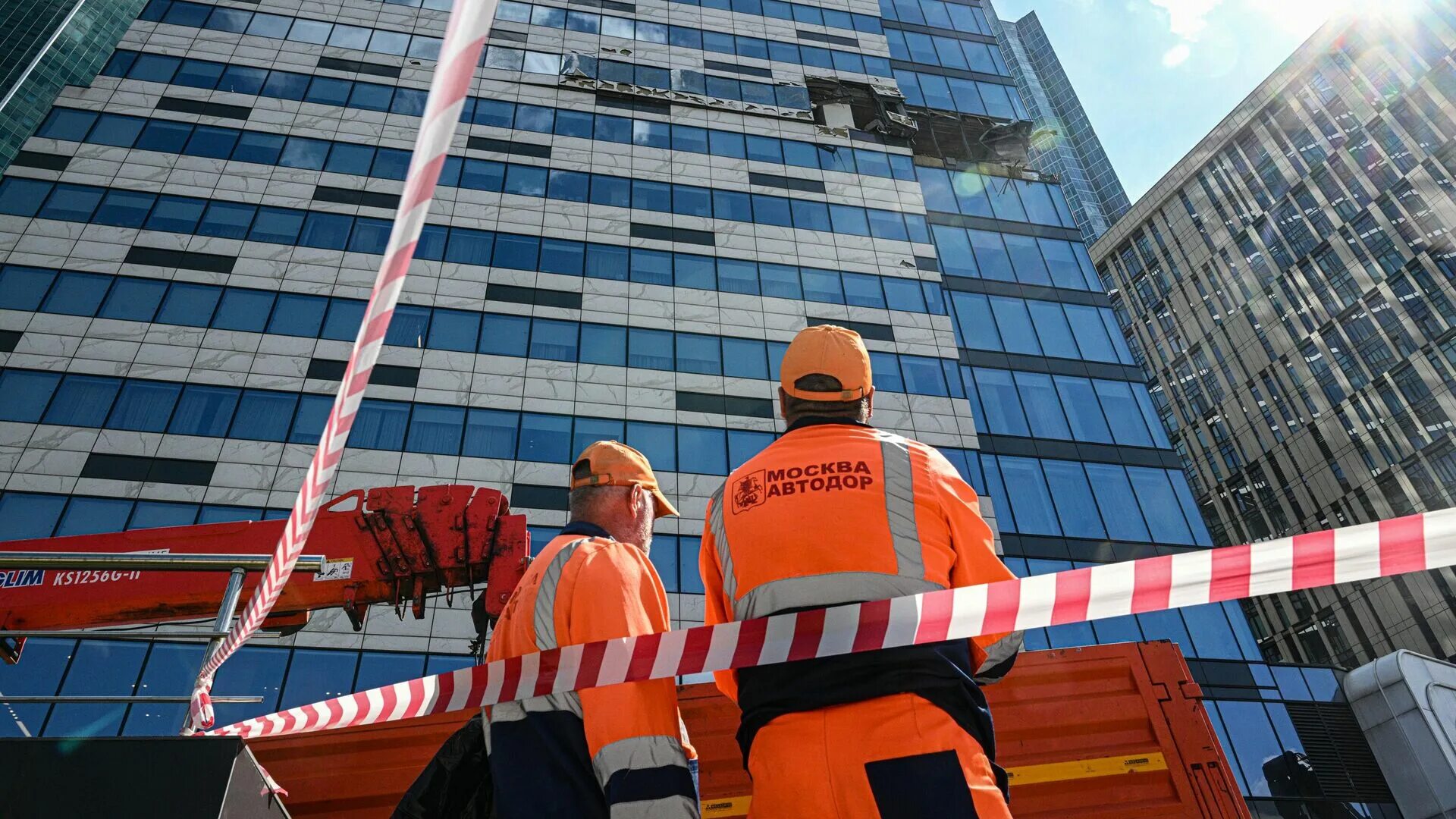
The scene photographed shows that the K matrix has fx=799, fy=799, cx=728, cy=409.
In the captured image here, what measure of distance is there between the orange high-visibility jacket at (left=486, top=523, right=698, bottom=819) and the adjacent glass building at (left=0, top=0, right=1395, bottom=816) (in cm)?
1581

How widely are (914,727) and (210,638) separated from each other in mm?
3232

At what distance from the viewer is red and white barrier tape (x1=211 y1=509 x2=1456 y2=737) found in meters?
2.21

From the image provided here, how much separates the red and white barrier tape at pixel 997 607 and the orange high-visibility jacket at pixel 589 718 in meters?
0.08

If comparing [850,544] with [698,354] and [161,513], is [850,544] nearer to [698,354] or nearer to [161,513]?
[161,513]

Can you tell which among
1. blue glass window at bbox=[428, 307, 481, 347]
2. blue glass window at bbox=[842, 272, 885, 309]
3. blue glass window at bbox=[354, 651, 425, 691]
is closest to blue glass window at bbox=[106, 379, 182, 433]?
blue glass window at bbox=[428, 307, 481, 347]

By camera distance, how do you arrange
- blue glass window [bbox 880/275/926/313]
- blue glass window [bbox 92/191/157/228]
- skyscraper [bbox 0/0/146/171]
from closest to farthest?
blue glass window [bbox 92/191/157/228] < blue glass window [bbox 880/275/926/313] < skyscraper [bbox 0/0/146/171]

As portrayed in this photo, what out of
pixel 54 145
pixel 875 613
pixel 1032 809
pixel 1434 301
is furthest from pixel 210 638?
pixel 1434 301

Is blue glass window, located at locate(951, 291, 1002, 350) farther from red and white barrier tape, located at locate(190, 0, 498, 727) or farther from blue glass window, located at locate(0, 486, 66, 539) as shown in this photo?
red and white barrier tape, located at locate(190, 0, 498, 727)

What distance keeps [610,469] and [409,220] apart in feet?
4.98

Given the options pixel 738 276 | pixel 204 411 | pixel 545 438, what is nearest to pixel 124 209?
pixel 204 411

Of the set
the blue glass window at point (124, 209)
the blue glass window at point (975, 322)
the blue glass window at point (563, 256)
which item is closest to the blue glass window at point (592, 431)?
the blue glass window at point (563, 256)

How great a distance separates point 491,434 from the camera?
20500 mm

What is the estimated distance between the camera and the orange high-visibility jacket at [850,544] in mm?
2275

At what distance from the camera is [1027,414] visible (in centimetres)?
2462
